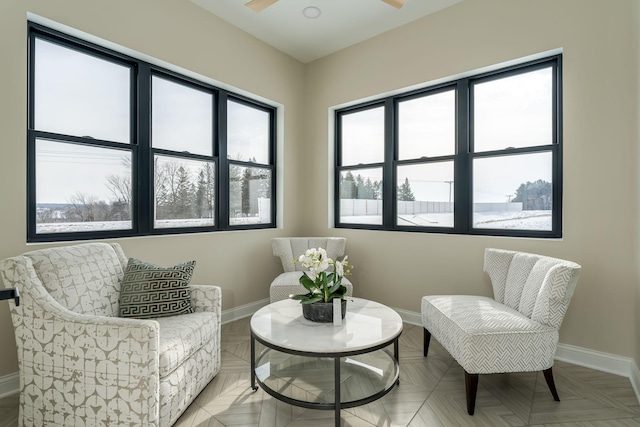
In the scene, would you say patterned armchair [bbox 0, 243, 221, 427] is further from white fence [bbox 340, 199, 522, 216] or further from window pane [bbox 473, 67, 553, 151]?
window pane [bbox 473, 67, 553, 151]

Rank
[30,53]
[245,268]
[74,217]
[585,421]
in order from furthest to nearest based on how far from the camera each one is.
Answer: [245,268], [74,217], [30,53], [585,421]

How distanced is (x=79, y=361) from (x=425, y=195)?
3132 millimetres

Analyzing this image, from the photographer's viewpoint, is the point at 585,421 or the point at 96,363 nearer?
the point at 96,363

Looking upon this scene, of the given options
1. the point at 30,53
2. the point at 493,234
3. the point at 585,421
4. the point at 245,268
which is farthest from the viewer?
the point at 245,268

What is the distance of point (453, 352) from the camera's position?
7.07 ft

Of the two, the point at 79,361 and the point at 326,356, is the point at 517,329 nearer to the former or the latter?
the point at 326,356

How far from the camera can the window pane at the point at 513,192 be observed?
2.85 m

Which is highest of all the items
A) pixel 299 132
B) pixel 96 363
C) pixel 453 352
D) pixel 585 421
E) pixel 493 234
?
pixel 299 132

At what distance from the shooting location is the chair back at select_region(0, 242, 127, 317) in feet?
6.06

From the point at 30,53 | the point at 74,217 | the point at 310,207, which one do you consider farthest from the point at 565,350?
the point at 30,53

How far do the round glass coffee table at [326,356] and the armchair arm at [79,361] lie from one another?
0.61m

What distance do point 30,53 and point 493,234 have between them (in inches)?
155

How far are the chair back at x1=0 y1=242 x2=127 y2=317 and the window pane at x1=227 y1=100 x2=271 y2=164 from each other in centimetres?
182

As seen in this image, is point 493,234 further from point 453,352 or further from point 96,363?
point 96,363
